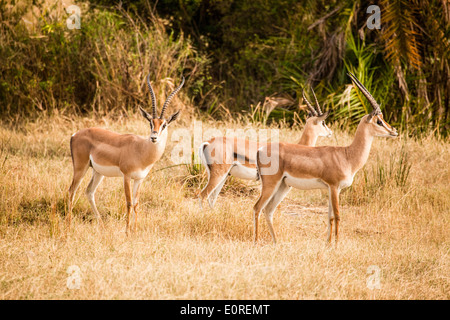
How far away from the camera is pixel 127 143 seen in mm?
5258

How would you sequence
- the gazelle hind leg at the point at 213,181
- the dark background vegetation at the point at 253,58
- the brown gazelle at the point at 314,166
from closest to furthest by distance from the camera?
the brown gazelle at the point at 314,166 < the gazelle hind leg at the point at 213,181 < the dark background vegetation at the point at 253,58

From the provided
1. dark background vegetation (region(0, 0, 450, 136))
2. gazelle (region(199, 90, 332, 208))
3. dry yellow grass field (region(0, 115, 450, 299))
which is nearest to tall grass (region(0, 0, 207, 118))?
dark background vegetation (region(0, 0, 450, 136))

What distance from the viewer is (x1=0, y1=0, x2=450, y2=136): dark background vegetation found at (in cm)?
963

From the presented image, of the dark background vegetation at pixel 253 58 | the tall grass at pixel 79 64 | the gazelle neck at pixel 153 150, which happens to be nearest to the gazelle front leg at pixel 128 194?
the gazelle neck at pixel 153 150

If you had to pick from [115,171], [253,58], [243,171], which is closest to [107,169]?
[115,171]

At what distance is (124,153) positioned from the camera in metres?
5.18

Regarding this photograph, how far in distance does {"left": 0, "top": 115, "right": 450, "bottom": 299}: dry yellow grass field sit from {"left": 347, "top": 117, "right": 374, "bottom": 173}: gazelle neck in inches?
29.2

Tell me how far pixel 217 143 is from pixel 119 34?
591cm

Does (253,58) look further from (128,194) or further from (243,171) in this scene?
(128,194)

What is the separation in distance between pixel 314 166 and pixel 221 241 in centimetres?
112

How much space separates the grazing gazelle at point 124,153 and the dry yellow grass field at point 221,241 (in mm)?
458

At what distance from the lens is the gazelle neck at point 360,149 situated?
16.3ft

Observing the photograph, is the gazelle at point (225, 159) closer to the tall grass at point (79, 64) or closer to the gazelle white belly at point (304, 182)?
the gazelle white belly at point (304, 182)

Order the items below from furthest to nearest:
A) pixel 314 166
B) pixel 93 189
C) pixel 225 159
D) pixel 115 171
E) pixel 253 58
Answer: pixel 253 58 → pixel 225 159 → pixel 93 189 → pixel 115 171 → pixel 314 166
